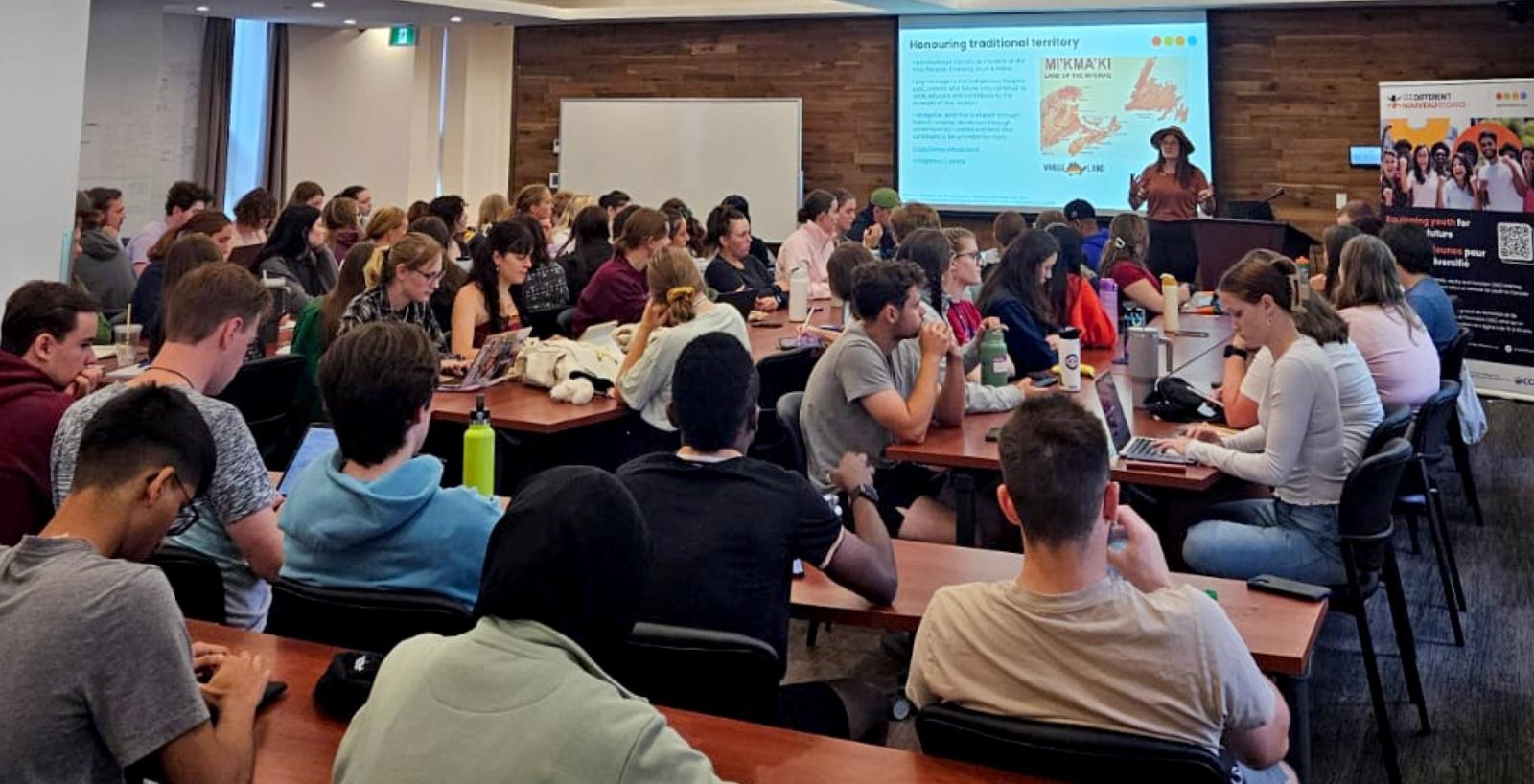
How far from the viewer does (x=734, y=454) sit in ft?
8.04

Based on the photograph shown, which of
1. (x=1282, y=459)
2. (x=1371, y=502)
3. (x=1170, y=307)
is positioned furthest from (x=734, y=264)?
(x=1371, y=502)

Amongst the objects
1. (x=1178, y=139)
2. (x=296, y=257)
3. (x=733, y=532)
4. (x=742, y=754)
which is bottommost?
(x=742, y=754)

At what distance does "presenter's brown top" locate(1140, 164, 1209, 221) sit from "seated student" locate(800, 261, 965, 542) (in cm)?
645

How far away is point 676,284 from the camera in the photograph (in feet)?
15.0

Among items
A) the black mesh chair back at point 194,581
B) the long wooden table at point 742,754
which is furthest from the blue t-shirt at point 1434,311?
the black mesh chair back at point 194,581

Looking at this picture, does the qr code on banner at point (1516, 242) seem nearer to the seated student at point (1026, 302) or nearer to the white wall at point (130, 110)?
the seated student at point (1026, 302)

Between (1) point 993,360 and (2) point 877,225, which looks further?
(2) point 877,225

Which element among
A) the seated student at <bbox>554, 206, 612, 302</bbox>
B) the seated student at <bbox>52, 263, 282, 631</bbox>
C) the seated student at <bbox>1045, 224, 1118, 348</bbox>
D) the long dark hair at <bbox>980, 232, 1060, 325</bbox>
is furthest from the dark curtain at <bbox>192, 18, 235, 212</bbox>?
the seated student at <bbox>52, 263, 282, 631</bbox>

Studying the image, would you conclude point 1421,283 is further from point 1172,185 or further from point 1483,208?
point 1172,185

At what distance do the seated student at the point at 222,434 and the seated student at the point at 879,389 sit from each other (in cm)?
168

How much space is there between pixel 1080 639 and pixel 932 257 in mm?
3608

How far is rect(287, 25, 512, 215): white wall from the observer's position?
1227cm

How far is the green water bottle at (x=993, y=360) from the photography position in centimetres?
452

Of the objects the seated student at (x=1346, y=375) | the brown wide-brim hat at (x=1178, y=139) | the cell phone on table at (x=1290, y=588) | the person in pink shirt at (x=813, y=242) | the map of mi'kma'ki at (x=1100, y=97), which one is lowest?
the cell phone on table at (x=1290, y=588)
